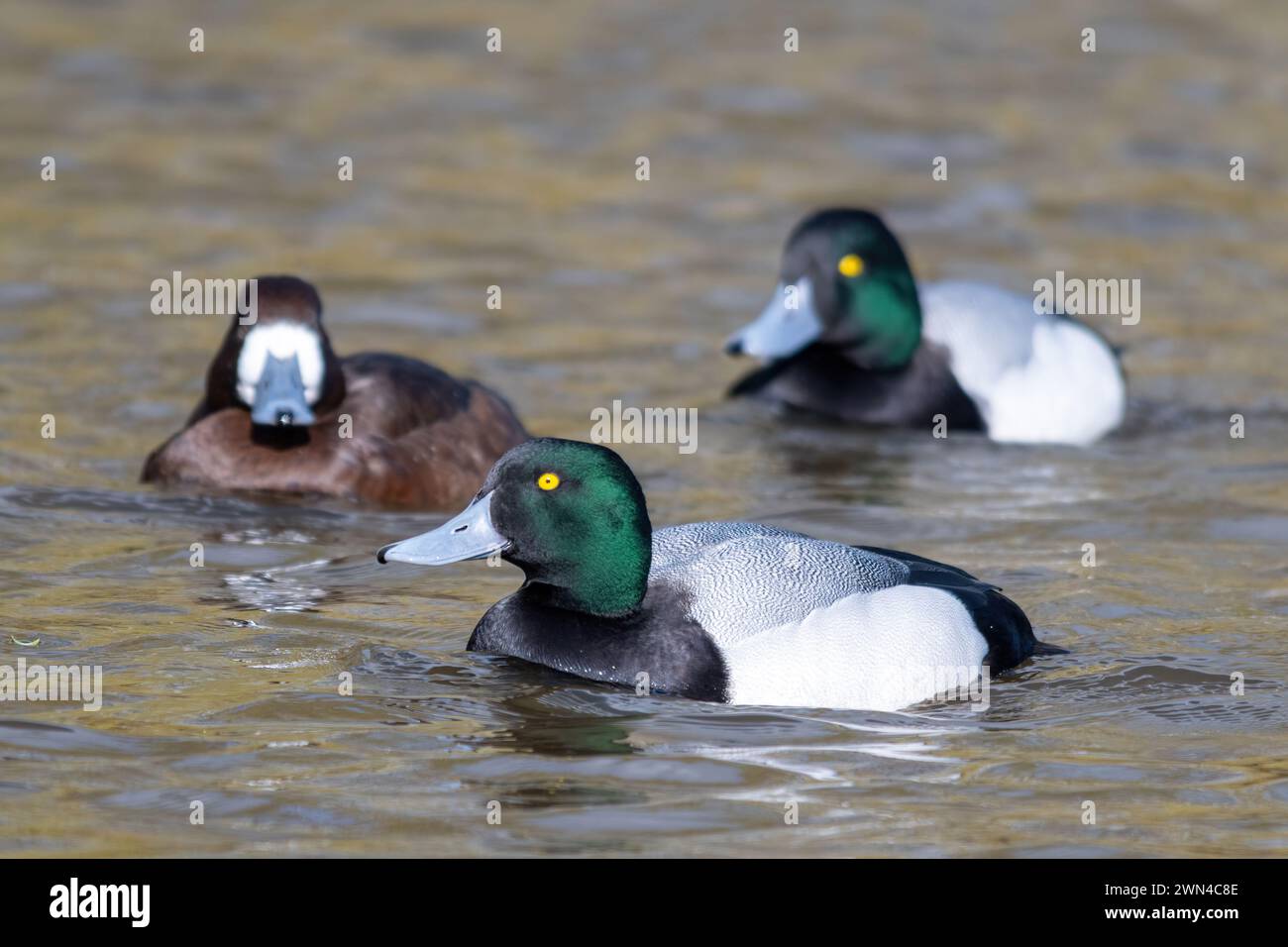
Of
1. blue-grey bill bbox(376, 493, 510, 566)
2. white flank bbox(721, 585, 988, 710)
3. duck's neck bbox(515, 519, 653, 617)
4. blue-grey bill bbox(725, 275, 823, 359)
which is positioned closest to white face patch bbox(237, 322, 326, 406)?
blue-grey bill bbox(376, 493, 510, 566)

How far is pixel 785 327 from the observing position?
417 inches

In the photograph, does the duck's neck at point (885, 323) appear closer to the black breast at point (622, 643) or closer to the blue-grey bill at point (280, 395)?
the blue-grey bill at point (280, 395)

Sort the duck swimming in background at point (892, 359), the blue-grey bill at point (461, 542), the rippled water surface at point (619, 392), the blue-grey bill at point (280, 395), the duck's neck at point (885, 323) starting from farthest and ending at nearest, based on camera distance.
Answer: the duck's neck at point (885, 323) → the duck swimming in background at point (892, 359) → the blue-grey bill at point (280, 395) → the blue-grey bill at point (461, 542) → the rippled water surface at point (619, 392)

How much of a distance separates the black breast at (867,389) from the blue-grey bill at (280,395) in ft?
9.72

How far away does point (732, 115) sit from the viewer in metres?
16.0

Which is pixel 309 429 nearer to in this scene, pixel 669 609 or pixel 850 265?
pixel 669 609

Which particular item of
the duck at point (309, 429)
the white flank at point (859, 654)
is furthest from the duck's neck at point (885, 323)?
the white flank at point (859, 654)

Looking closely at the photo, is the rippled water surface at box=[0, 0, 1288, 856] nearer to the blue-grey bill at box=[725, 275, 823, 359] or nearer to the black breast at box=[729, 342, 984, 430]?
the black breast at box=[729, 342, 984, 430]

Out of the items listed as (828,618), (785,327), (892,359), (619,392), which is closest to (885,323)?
(892,359)

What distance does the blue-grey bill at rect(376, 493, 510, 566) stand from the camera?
6.49 m

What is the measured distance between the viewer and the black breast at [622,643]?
6.41 metres

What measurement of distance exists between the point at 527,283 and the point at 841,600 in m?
6.35
